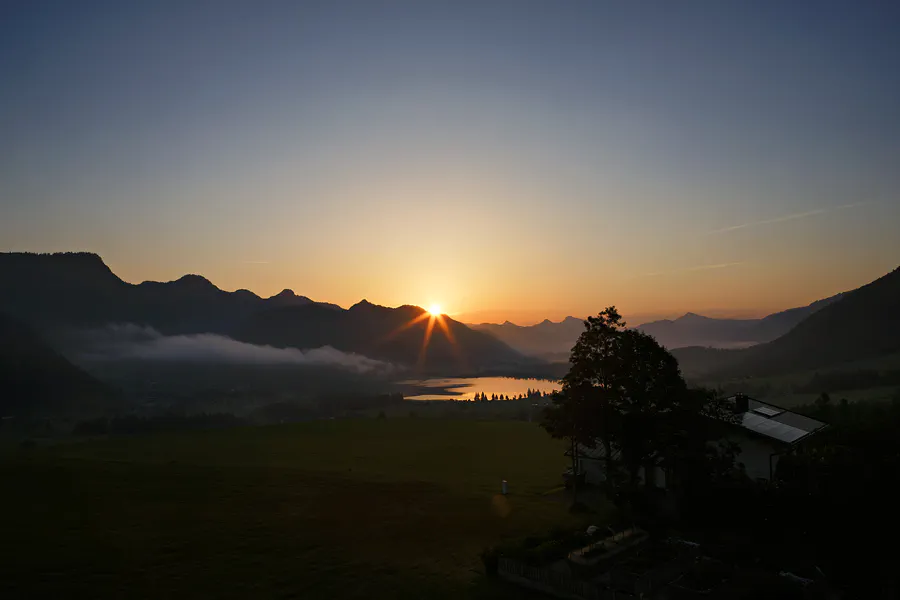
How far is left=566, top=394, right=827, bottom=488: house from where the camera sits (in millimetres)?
42125

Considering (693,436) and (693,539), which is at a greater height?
(693,436)

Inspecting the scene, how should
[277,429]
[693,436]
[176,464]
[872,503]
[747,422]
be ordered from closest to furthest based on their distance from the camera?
[872,503], [693,436], [747,422], [176,464], [277,429]

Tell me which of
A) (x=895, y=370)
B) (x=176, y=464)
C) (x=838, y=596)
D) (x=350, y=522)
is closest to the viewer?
(x=838, y=596)

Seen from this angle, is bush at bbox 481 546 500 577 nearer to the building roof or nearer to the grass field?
the grass field

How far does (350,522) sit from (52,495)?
20.1 metres

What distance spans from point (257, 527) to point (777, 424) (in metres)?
40.8

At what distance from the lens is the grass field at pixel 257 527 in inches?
1094

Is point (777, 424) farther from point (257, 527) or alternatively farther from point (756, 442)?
point (257, 527)

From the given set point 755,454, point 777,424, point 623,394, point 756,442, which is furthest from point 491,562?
point 777,424

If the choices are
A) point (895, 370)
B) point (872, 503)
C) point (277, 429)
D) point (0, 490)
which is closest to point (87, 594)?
point (0, 490)

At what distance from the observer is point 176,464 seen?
5388cm

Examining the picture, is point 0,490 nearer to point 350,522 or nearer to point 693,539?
point 350,522

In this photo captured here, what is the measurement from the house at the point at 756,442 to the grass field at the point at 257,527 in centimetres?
442

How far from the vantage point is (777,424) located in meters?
49.3
